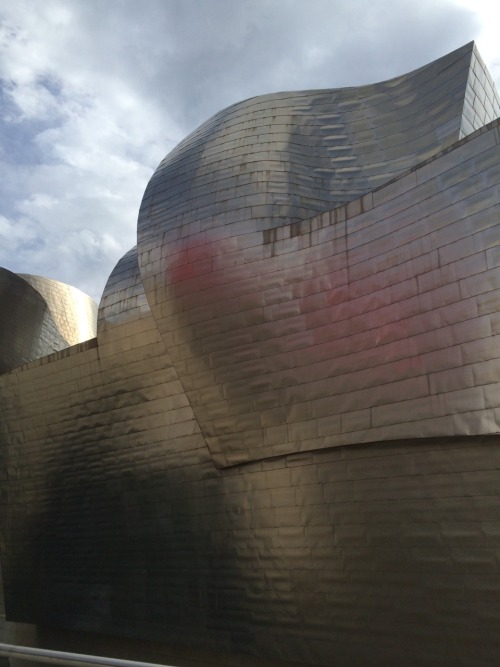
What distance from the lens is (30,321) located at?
14.6m

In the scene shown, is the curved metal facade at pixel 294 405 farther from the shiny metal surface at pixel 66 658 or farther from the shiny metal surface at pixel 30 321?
the shiny metal surface at pixel 66 658

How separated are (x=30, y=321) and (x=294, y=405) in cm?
864

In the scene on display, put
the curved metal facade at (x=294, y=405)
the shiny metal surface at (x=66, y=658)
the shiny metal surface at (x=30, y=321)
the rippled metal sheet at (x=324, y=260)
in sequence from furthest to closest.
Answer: the shiny metal surface at (x=30, y=321) → the rippled metal sheet at (x=324, y=260) → the curved metal facade at (x=294, y=405) → the shiny metal surface at (x=66, y=658)

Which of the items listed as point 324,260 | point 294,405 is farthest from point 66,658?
point 324,260

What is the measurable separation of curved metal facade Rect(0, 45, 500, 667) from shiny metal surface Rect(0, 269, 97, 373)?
298cm

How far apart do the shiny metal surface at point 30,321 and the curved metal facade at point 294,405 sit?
9.79 ft

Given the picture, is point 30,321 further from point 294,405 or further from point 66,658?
point 66,658

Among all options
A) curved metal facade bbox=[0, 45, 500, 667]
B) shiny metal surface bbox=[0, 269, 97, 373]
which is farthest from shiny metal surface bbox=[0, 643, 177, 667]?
shiny metal surface bbox=[0, 269, 97, 373]

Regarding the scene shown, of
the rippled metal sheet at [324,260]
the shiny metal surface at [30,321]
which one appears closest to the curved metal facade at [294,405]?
the rippled metal sheet at [324,260]

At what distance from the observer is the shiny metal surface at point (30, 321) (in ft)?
46.0

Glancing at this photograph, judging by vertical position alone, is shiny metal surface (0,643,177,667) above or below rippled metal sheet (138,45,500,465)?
below

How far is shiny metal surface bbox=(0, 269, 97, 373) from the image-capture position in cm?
1403

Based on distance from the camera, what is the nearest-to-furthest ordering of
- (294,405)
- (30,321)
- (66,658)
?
(66,658) < (294,405) < (30,321)

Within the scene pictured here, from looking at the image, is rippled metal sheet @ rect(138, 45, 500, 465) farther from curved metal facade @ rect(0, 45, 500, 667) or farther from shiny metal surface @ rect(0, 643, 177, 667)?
shiny metal surface @ rect(0, 643, 177, 667)
